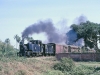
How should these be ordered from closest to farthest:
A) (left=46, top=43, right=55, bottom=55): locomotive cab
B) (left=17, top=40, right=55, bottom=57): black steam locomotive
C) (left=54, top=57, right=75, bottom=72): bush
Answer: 1. (left=54, top=57, right=75, bottom=72): bush
2. (left=17, top=40, right=55, bottom=57): black steam locomotive
3. (left=46, top=43, right=55, bottom=55): locomotive cab

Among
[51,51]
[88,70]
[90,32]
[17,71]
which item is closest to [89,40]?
[90,32]

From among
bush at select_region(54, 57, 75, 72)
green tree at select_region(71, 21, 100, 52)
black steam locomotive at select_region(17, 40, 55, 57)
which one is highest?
green tree at select_region(71, 21, 100, 52)

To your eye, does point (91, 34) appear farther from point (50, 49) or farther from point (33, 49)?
point (33, 49)

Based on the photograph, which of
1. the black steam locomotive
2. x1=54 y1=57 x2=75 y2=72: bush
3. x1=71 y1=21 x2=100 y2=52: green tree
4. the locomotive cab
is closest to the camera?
x1=54 y1=57 x2=75 y2=72: bush

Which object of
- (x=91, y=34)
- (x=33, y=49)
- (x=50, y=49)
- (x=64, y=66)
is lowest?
(x=64, y=66)

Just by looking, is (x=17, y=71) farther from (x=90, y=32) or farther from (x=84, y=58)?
(x=90, y=32)

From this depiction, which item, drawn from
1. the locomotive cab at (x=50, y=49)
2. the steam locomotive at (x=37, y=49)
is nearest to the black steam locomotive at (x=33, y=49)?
the steam locomotive at (x=37, y=49)

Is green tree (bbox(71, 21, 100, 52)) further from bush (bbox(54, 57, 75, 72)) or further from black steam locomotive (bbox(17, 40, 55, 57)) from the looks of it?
bush (bbox(54, 57, 75, 72))

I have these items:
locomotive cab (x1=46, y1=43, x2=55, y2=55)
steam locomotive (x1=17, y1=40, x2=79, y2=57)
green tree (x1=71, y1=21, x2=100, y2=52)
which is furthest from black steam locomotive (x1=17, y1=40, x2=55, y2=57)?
green tree (x1=71, y1=21, x2=100, y2=52)

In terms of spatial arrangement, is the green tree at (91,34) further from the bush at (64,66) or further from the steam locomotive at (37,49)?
the bush at (64,66)

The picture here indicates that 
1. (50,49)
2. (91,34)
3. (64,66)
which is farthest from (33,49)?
(91,34)

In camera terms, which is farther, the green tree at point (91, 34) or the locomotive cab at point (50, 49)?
the green tree at point (91, 34)

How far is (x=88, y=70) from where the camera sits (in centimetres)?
3117

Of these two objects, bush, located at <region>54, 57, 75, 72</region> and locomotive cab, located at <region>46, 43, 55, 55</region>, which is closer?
bush, located at <region>54, 57, 75, 72</region>
